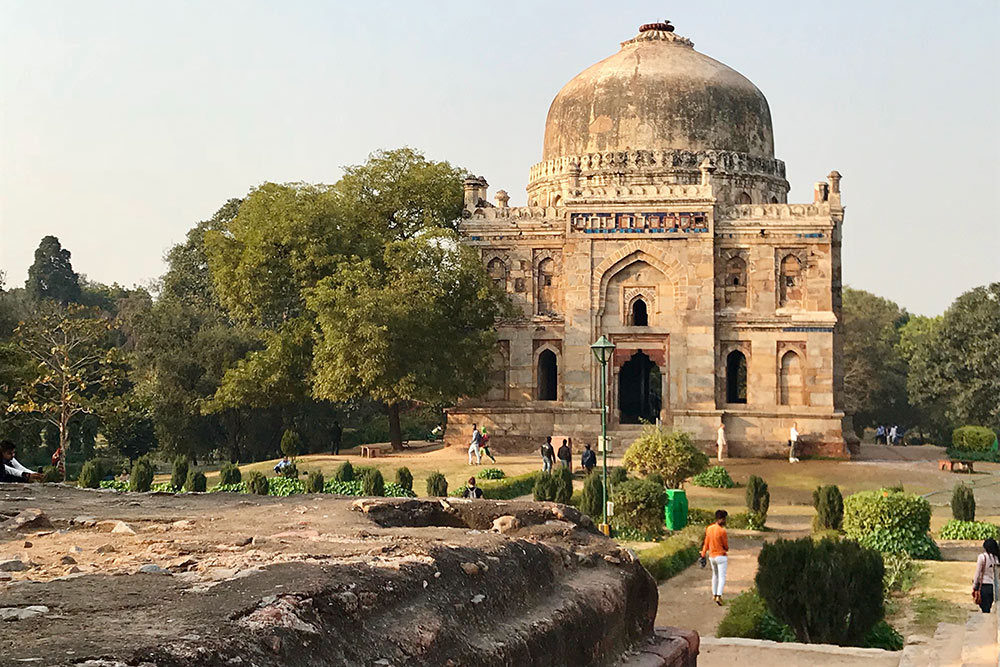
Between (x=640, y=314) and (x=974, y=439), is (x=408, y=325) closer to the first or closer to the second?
(x=640, y=314)

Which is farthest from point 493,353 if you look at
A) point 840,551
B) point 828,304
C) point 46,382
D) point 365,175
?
point 840,551

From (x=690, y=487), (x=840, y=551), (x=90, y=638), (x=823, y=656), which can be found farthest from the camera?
(x=690, y=487)

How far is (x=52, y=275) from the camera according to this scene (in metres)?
54.2

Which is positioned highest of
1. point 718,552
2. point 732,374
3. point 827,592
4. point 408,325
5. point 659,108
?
point 659,108

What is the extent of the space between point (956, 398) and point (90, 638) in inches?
1407

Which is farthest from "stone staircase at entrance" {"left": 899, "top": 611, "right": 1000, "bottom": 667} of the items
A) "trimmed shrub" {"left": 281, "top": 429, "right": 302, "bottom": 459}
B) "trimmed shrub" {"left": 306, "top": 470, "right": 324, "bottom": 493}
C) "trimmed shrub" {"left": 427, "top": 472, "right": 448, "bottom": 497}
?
"trimmed shrub" {"left": 281, "top": 429, "right": 302, "bottom": 459}

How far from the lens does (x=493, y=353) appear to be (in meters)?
28.8

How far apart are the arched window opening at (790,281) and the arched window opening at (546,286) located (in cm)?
586

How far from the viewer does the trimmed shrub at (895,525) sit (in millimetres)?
14688

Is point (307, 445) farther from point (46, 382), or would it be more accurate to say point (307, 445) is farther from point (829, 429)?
point (829, 429)

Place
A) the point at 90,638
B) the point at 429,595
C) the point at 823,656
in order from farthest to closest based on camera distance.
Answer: the point at 823,656
the point at 429,595
the point at 90,638

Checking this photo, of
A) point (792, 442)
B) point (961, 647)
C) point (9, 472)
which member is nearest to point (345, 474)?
point (792, 442)

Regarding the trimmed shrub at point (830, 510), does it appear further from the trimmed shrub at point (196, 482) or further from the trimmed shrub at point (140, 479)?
the trimmed shrub at point (140, 479)

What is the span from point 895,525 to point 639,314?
14.5 meters
